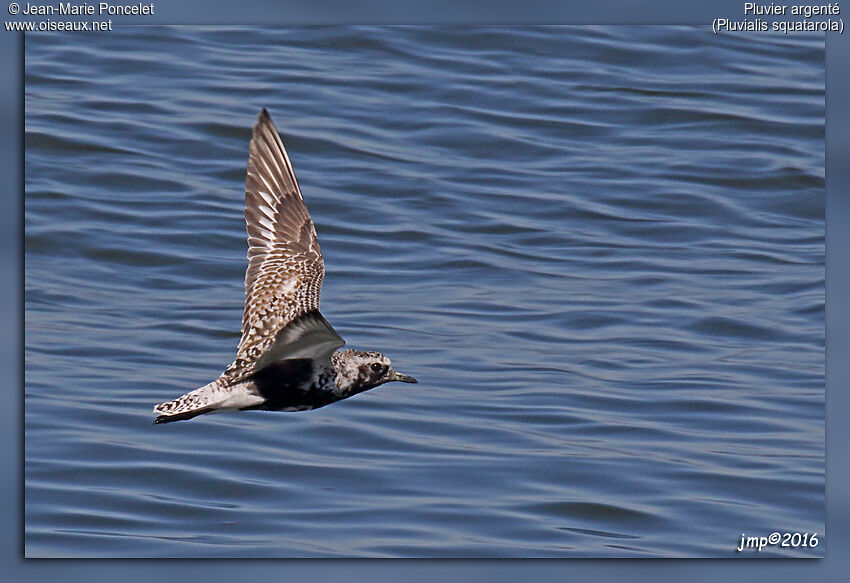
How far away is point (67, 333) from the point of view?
725cm

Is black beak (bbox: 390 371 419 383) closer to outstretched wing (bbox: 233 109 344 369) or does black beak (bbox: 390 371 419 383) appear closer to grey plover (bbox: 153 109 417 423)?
grey plover (bbox: 153 109 417 423)

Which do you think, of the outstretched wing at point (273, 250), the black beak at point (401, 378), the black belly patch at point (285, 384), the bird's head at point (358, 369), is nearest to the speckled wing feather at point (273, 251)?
the outstretched wing at point (273, 250)

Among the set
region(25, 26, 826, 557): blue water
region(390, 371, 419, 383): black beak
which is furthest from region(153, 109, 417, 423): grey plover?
region(25, 26, 826, 557): blue water

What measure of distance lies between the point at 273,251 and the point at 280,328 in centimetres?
52

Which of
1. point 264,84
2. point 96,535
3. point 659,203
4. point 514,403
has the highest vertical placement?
point 264,84

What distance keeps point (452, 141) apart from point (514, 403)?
1.37 metres

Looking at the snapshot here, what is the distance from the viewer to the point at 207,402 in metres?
6.80

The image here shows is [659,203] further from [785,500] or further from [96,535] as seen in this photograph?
[96,535]

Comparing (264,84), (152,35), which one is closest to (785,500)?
(264,84)

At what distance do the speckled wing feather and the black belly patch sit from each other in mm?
109

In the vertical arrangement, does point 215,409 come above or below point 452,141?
below

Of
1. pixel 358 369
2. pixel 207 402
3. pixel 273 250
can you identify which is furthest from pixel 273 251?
pixel 207 402

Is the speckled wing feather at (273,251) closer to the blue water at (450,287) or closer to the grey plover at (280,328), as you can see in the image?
the grey plover at (280,328)

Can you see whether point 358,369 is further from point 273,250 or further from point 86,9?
point 86,9
